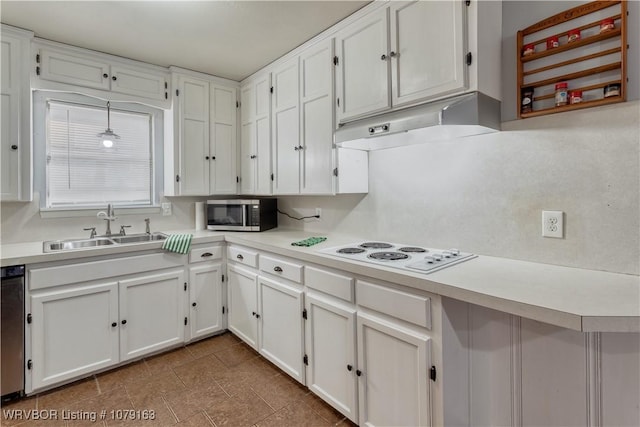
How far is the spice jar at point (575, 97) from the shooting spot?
1.34 meters

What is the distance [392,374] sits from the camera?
1.46 m

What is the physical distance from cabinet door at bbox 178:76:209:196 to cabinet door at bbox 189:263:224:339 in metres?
0.76

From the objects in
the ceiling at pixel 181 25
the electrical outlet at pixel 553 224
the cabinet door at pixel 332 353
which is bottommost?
the cabinet door at pixel 332 353

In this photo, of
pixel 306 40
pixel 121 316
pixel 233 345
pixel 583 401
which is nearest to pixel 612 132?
pixel 583 401

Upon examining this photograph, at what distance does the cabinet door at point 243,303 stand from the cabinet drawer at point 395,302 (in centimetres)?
104

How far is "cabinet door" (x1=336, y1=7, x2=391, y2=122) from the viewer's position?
6.02 ft

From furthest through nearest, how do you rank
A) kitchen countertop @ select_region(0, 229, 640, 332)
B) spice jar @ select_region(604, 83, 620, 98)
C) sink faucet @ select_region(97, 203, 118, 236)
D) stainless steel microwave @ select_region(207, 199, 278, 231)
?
1. stainless steel microwave @ select_region(207, 199, 278, 231)
2. sink faucet @ select_region(97, 203, 118, 236)
3. spice jar @ select_region(604, 83, 620, 98)
4. kitchen countertop @ select_region(0, 229, 640, 332)

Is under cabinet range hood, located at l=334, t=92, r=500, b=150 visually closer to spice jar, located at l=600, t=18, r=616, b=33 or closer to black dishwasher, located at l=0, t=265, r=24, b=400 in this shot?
spice jar, located at l=600, t=18, r=616, b=33

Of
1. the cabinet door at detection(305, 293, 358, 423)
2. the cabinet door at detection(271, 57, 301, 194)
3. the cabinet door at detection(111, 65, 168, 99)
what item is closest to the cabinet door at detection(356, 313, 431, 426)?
the cabinet door at detection(305, 293, 358, 423)

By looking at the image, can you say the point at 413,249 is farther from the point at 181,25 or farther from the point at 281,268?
the point at 181,25

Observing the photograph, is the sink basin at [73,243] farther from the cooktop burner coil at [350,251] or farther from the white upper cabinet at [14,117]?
the cooktop burner coil at [350,251]

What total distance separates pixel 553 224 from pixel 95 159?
326 cm

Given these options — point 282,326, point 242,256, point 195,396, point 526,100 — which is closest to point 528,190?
point 526,100

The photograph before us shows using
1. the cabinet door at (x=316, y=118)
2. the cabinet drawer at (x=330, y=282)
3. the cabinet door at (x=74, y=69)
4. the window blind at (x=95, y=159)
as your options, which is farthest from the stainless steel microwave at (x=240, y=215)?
the cabinet door at (x=74, y=69)
